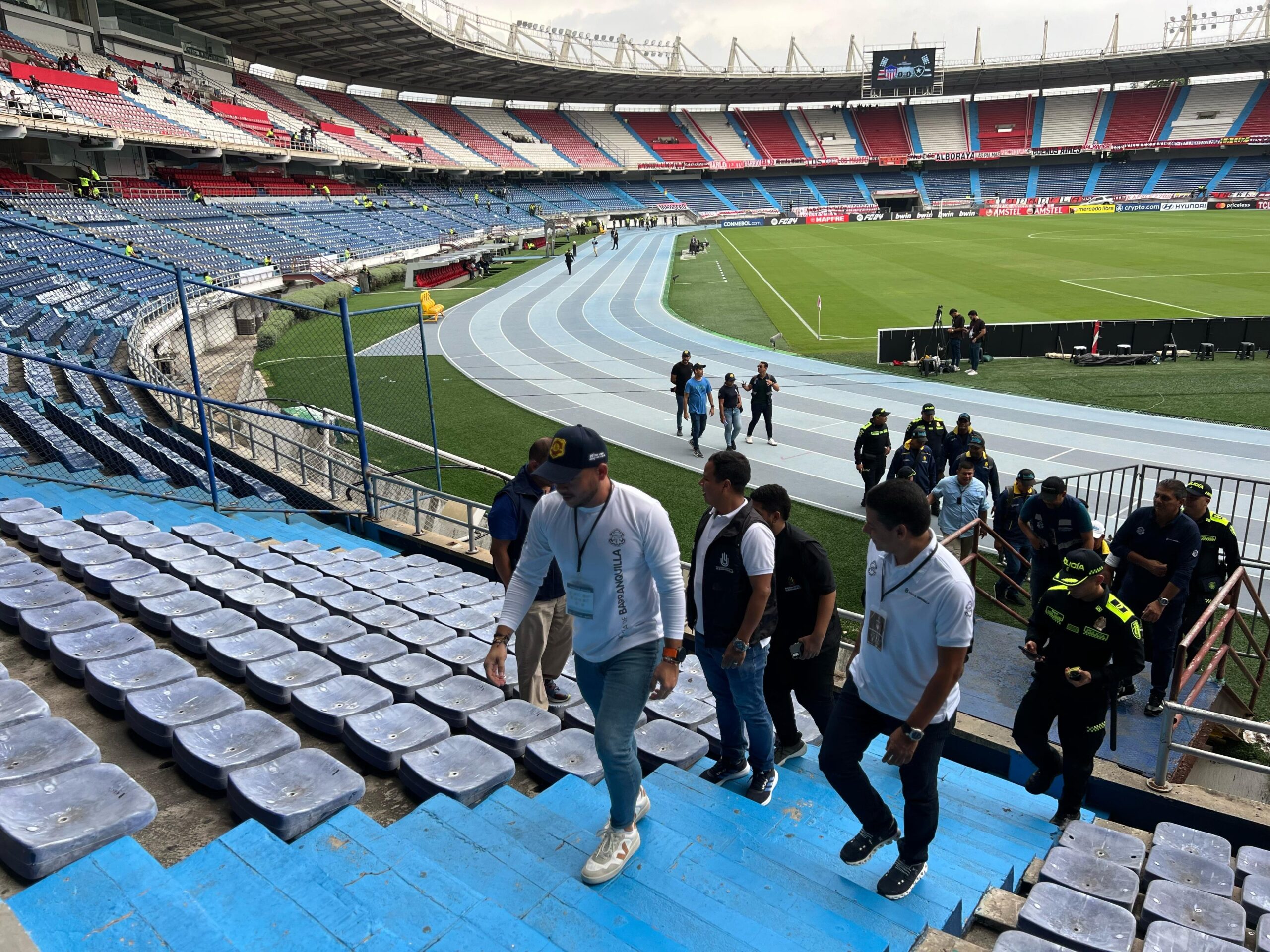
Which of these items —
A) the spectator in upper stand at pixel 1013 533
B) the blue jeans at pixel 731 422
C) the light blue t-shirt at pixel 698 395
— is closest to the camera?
the spectator in upper stand at pixel 1013 533

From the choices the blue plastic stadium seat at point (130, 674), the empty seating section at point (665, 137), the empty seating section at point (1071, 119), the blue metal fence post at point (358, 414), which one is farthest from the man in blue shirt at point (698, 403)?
the empty seating section at point (1071, 119)

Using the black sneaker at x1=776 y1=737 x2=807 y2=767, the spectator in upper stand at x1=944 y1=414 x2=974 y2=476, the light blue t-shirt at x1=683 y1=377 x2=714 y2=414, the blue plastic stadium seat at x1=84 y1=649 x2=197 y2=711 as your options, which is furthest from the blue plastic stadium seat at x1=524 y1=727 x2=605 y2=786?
the light blue t-shirt at x1=683 y1=377 x2=714 y2=414

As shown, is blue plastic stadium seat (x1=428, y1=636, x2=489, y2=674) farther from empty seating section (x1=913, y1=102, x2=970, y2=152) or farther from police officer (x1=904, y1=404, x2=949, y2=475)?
empty seating section (x1=913, y1=102, x2=970, y2=152)

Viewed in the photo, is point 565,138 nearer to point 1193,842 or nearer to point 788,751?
point 788,751

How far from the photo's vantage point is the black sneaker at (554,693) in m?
5.07

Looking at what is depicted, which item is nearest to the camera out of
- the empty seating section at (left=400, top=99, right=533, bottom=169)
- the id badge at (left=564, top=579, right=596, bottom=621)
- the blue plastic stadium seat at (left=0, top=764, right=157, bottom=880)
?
the blue plastic stadium seat at (left=0, top=764, right=157, bottom=880)

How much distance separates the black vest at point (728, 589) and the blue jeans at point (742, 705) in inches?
3.4

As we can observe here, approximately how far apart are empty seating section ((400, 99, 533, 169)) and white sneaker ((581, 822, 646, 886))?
6581 centimetres

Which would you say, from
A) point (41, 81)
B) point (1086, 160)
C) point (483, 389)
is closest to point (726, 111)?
point (1086, 160)

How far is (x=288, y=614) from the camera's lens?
5305 millimetres

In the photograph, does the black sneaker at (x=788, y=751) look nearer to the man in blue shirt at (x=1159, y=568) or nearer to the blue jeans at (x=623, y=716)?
the blue jeans at (x=623, y=716)

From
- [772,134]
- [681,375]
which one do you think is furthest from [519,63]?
[681,375]

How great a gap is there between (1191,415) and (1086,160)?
7051 cm

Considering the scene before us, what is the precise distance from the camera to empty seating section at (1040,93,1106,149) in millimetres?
71812
